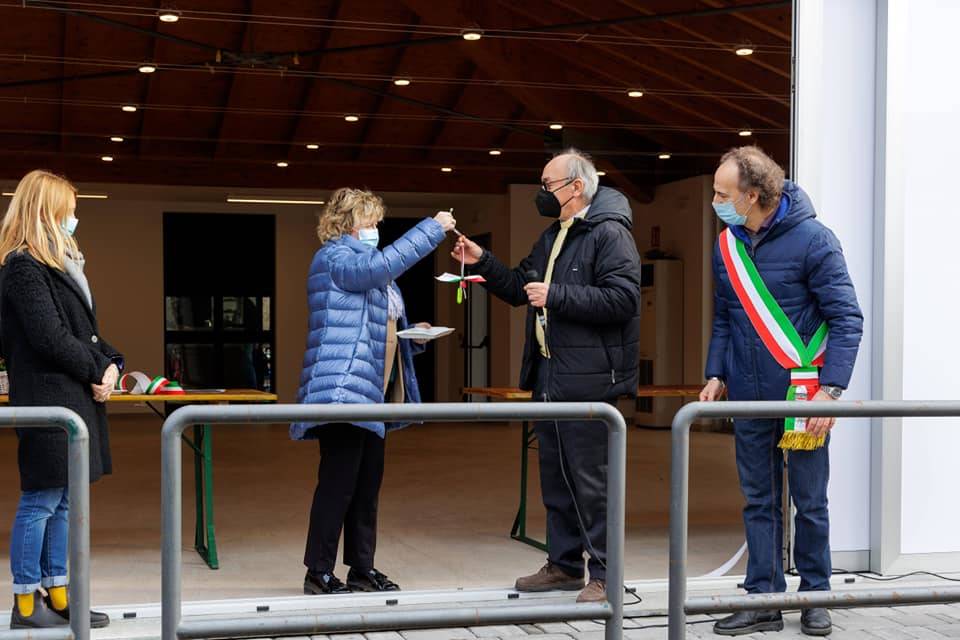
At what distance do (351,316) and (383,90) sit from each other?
7.93 meters

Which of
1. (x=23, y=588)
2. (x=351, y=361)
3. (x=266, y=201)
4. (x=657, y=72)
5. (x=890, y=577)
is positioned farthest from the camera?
(x=266, y=201)

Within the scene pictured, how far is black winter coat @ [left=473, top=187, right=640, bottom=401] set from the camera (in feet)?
13.0

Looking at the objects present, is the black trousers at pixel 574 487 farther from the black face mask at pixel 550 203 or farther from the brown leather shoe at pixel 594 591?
the black face mask at pixel 550 203

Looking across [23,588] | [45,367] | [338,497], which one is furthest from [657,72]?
[23,588]

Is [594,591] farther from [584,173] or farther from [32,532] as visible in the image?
[32,532]

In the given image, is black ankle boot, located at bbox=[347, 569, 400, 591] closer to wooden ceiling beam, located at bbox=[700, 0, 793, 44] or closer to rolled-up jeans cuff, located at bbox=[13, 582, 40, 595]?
rolled-up jeans cuff, located at bbox=[13, 582, 40, 595]

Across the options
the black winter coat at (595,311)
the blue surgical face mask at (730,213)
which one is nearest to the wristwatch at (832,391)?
the blue surgical face mask at (730,213)

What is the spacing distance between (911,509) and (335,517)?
2.12 meters

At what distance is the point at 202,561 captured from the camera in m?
5.05

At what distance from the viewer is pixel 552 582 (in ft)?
13.8

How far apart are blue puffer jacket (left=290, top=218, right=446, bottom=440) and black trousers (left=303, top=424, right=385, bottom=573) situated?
0.28ft

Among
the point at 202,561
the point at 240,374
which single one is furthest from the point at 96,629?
the point at 240,374

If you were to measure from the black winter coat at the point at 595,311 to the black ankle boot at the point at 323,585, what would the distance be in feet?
3.29

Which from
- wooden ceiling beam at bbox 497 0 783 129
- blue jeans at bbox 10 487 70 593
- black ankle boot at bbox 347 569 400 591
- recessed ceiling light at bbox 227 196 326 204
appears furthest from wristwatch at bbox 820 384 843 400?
recessed ceiling light at bbox 227 196 326 204
